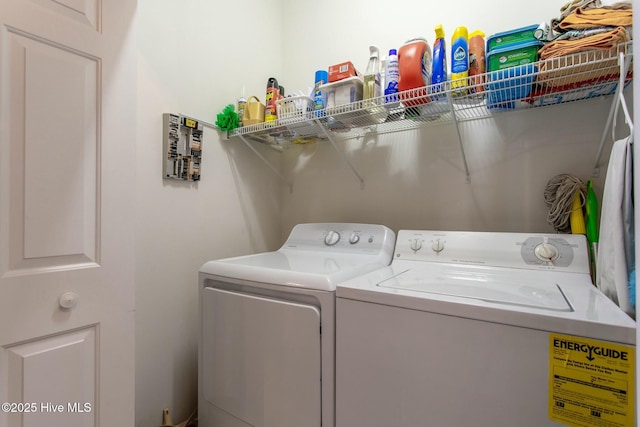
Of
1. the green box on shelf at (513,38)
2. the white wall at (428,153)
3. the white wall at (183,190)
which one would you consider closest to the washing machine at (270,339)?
the white wall at (183,190)

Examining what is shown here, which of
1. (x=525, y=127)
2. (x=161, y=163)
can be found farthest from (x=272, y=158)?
(x=525, y=127)

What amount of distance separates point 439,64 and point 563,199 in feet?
2.53

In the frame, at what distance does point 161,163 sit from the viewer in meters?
1.51

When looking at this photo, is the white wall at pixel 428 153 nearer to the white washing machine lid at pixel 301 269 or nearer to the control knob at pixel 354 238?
the control knob at pixel 354 238

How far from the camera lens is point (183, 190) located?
162 cm

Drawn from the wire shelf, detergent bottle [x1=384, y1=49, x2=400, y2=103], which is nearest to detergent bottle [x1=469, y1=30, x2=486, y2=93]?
the wire shelf

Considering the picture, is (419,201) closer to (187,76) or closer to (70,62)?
(187,76)

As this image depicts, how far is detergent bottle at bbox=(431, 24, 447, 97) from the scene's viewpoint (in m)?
1.31

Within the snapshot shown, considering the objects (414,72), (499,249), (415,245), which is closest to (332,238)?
(415,245)

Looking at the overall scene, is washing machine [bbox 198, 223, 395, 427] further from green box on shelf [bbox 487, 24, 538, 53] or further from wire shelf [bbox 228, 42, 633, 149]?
green box on shelf [bbox 487, 24, 538, 53]

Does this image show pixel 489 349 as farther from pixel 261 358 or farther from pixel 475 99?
pixel 475 99

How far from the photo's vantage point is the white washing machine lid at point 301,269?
3.60 feet

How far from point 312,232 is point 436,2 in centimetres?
144

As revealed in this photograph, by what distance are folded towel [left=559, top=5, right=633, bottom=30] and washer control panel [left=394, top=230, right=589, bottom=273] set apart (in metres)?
0.73
